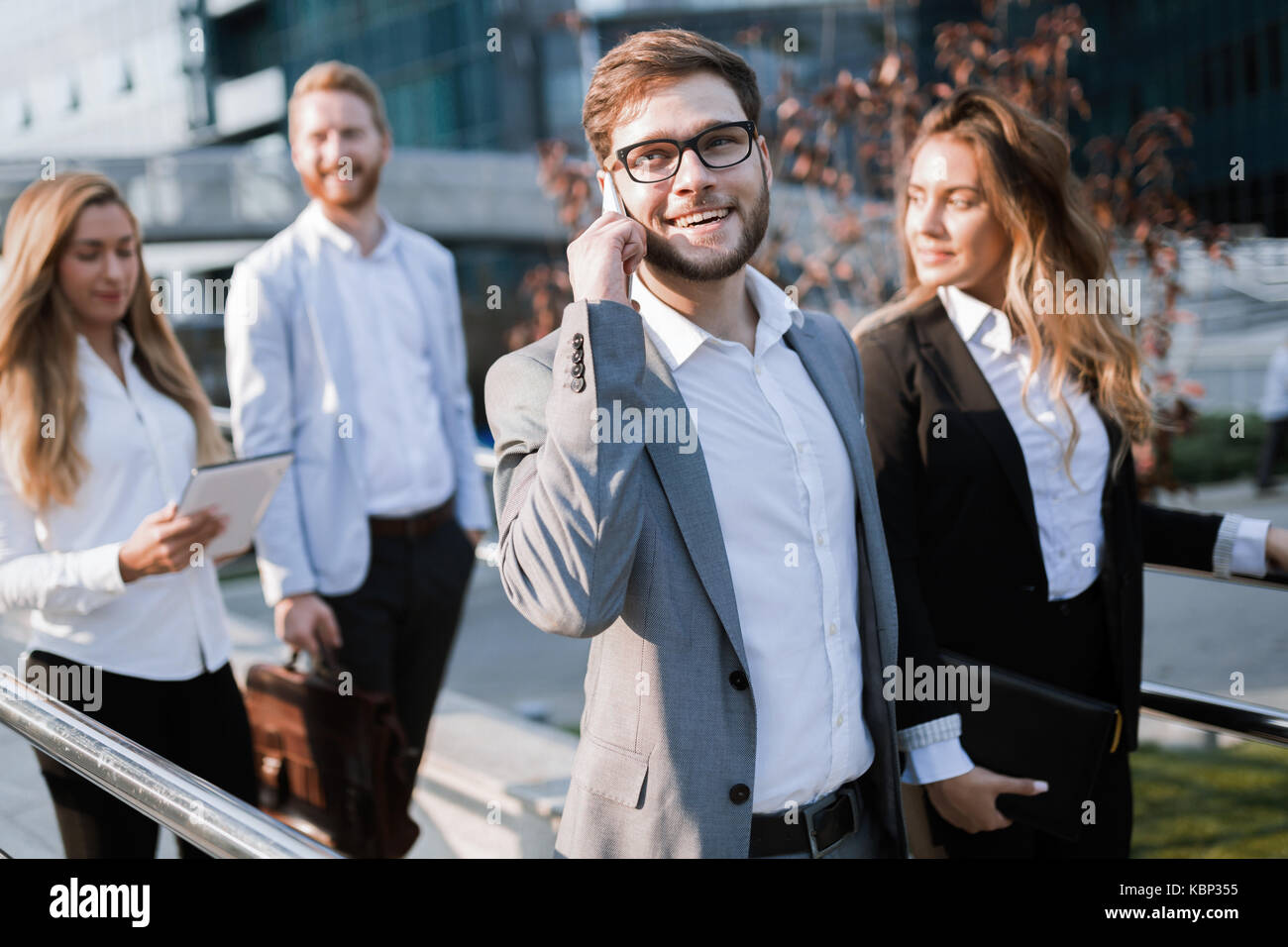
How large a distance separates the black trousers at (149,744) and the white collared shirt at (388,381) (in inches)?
33.6

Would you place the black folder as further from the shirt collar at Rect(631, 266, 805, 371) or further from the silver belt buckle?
the shirt collar at Rect(631, 266, 805, 371)

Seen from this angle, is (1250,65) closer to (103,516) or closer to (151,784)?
(103,516)

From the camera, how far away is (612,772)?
6.06 feet

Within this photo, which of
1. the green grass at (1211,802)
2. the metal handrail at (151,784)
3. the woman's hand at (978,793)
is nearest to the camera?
the metal handrail at (151,784)

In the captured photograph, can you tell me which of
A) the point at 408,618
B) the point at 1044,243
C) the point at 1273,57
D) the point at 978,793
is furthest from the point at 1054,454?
the point at 1273,57

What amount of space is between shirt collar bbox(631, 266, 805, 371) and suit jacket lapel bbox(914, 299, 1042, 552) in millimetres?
522

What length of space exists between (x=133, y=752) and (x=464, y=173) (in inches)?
885

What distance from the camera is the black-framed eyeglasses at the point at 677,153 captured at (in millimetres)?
1931

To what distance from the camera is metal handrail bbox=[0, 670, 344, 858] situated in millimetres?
1643

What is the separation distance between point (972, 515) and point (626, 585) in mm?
1021

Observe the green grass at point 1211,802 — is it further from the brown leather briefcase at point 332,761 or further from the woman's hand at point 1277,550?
the brown leather briefcase at point 332,761

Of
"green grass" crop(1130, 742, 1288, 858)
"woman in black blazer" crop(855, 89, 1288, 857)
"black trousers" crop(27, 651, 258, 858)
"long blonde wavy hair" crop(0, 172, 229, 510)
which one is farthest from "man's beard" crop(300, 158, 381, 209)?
"green grass" crop(1130, 742, 1288, 858)

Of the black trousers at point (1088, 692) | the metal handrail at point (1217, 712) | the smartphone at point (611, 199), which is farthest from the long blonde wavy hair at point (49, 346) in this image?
the metal handrail at point (1217, 712)
